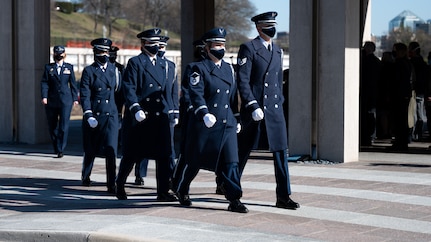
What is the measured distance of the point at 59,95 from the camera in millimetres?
16672

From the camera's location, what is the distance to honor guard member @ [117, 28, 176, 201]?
1128 cm

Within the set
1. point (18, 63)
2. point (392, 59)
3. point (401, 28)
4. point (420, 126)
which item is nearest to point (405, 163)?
point (392, 59)

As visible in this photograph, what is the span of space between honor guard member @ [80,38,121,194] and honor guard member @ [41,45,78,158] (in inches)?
156

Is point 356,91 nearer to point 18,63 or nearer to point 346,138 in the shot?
point 346,138

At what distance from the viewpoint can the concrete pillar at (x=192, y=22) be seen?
24.3m

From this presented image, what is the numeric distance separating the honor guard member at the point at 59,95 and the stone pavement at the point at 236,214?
3.64ft

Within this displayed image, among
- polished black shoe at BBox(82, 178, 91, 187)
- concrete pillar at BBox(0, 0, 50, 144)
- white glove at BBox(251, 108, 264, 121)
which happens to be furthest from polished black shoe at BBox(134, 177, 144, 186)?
concrete pillar at BBox(0, 0, 50, 144)

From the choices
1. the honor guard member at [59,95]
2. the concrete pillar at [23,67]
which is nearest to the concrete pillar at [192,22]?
the concrete pillar at [23,67]

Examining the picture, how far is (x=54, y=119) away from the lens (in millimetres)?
16828

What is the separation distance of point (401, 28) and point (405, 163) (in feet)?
170

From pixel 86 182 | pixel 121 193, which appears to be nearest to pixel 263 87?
pixel 121 193

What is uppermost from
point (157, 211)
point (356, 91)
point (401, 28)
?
point (401, 28)

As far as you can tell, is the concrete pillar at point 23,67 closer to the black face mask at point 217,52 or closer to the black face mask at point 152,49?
the black face mask at point 152,49

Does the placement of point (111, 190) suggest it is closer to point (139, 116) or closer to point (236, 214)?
point (139, 116)
